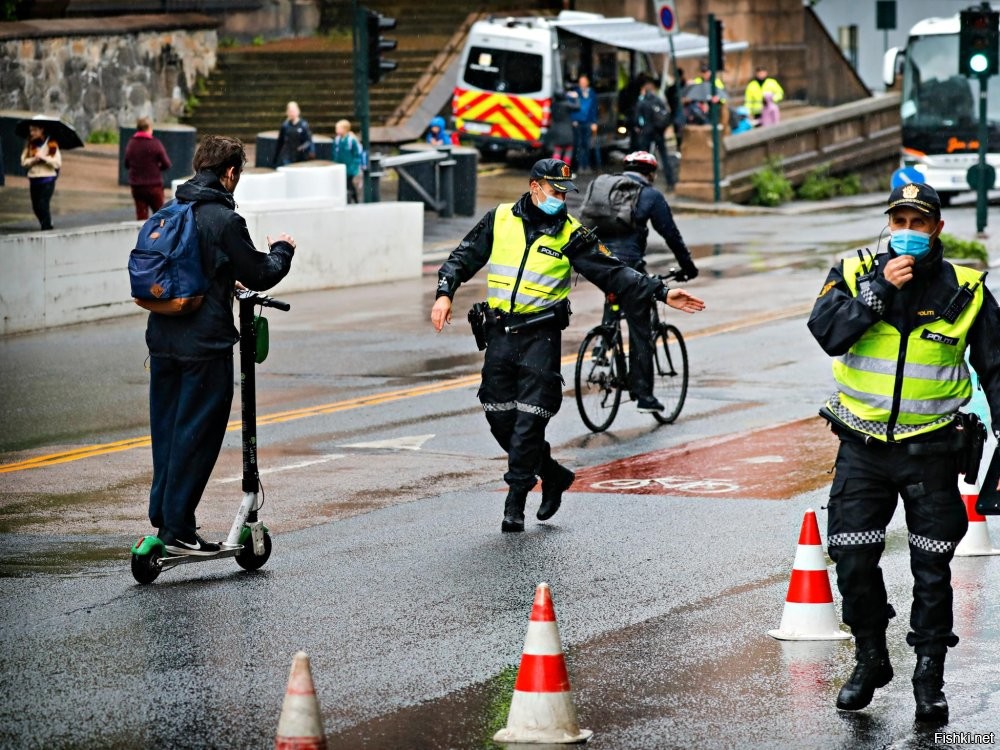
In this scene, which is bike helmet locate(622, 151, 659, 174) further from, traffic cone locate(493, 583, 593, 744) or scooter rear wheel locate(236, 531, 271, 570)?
traffic cone locate(493, 583, 593, 744)

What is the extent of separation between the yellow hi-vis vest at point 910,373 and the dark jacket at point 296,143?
2463cm

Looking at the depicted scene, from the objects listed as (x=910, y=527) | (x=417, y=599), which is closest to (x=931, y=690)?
(x=910, y=527)

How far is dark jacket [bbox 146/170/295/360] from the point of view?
28.3ft

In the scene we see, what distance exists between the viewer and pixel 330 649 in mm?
7574

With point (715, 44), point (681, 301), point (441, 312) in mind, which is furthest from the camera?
point (715, 44)

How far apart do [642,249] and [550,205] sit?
356 centimetres

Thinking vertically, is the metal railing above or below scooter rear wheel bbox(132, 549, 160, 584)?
above

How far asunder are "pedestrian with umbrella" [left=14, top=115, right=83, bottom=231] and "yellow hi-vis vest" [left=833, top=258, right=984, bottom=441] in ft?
59.5

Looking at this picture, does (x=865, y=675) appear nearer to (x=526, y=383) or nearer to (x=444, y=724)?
(x=444, y=724)

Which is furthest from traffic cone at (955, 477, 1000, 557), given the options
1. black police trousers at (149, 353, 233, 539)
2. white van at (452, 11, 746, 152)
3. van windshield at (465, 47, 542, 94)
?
van windshield at (465, 47, 542, 94)

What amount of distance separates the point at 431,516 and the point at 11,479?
2.68 m

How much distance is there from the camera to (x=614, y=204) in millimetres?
13195

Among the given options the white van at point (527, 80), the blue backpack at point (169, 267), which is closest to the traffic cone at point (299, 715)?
the blue backpack at point (169, 267)

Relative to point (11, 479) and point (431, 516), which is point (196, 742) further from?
point (11, 479)
